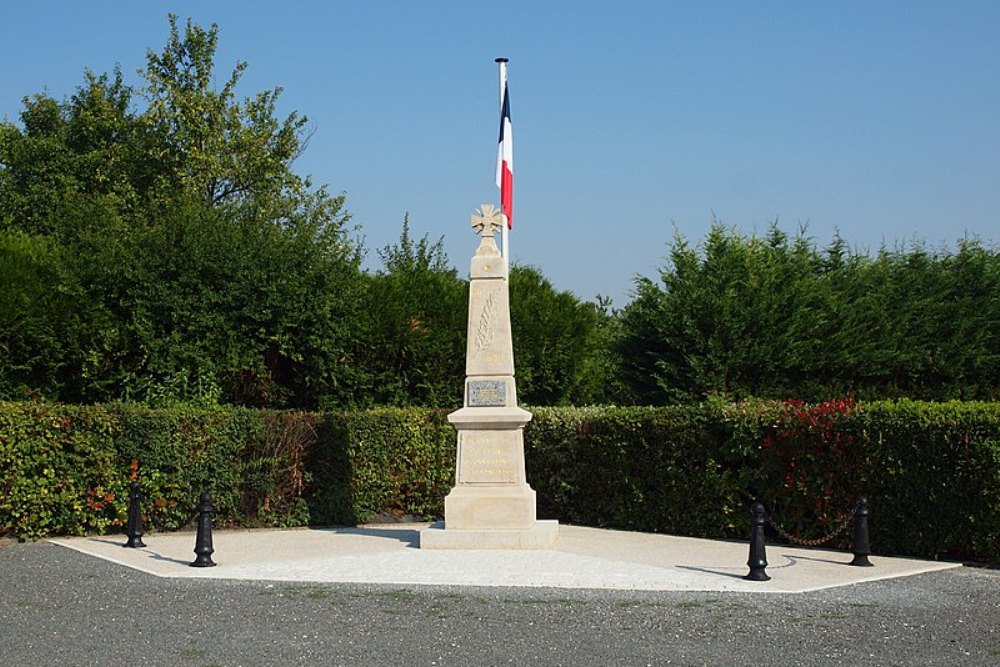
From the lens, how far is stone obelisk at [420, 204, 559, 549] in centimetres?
1395

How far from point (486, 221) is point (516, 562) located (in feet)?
15.2

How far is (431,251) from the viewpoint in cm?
2845

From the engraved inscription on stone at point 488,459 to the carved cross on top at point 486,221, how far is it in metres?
2.73

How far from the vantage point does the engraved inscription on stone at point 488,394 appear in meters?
14.1

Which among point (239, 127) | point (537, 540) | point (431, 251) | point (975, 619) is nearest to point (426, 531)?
point (537, 540)

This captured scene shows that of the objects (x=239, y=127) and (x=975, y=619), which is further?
(x=239, y=127)

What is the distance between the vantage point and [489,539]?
13891 millimetres

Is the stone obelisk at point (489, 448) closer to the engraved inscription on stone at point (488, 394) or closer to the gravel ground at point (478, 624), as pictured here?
the engraved inscription on stone at point (488, 394)

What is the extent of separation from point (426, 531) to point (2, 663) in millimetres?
6819

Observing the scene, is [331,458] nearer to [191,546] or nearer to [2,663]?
[191,546]

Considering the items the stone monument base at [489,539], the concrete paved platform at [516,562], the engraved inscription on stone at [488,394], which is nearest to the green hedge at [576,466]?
the concrete paved platform at [516,562]

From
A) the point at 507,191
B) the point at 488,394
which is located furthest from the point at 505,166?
the point at 488,394

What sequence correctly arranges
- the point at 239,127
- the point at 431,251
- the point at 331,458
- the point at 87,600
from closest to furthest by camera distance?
the point at 87,600 → the point at 331,458 → the point at 431,251 → the point at 239,127

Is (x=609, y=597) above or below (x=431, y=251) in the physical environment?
below
